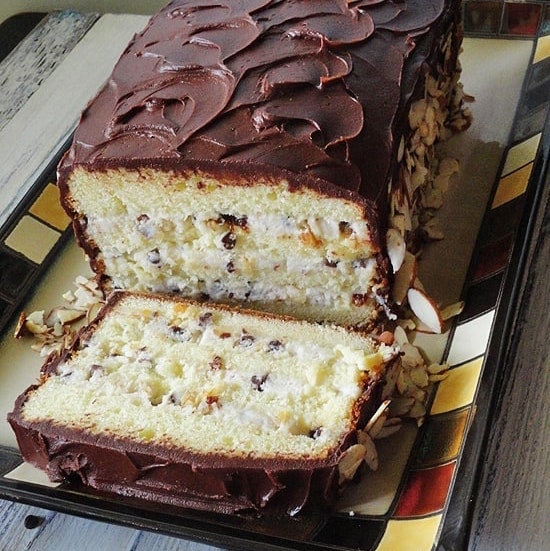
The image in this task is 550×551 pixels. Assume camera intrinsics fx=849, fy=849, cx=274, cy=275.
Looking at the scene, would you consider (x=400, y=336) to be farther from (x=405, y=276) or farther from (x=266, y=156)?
(x=266, y=156)

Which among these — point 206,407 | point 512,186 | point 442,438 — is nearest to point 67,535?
point 206,407

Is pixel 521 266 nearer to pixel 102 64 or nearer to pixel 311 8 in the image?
pixel 311 8

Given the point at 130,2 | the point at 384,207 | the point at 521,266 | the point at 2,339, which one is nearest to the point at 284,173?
the point at 384,207

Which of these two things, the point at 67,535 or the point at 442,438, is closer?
the point at 442,438

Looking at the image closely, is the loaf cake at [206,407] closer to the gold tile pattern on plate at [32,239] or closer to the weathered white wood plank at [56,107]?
the gold tile pattern on plate at [32,239]

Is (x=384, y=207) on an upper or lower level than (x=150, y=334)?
upper

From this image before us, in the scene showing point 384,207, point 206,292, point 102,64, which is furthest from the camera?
point 102,64
